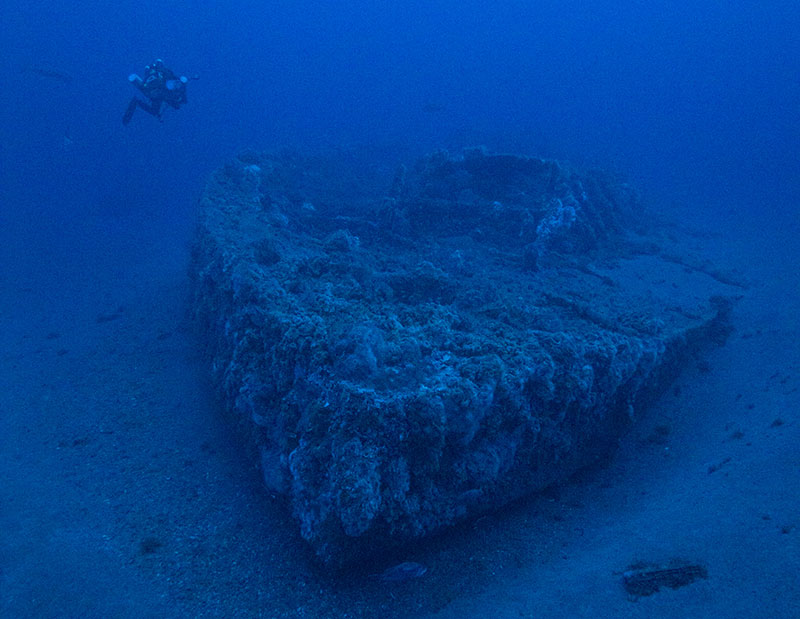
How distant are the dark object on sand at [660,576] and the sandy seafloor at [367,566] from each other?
0.27ft

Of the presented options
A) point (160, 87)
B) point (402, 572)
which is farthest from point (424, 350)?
point (160, 87)

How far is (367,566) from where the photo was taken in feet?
15.2

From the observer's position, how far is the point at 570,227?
434 inches

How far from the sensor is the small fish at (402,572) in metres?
4.61

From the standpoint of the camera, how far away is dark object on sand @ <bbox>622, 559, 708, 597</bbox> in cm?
395

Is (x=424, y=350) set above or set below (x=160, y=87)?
above

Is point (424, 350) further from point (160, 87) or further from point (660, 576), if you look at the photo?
point (160, 87)

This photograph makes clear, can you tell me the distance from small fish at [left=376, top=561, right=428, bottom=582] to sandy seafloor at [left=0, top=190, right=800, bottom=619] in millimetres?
70

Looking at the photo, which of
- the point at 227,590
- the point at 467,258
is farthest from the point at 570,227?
the point at 227,590

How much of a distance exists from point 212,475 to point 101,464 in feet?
6.34

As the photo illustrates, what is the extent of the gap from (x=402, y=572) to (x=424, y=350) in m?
2.44

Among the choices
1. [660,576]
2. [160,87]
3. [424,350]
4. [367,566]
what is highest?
[424,350]

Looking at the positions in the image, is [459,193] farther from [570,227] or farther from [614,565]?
[614,565]

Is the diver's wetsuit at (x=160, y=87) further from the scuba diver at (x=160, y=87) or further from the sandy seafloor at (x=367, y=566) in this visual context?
the sandy seafloor at (x=367, y=566)
